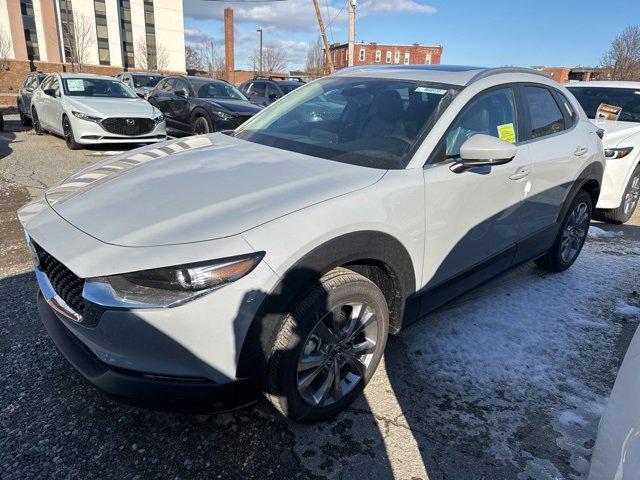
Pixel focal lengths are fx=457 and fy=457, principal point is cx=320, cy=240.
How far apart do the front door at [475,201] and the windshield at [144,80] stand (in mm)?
14567

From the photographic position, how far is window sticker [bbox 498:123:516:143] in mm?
3093

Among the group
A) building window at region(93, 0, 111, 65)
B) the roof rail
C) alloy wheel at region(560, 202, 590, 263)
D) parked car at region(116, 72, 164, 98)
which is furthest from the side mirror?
building window at region(93, 0, 111, 65)

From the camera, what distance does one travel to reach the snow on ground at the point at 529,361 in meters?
2.33

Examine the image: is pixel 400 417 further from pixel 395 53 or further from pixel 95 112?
pixel 395 53

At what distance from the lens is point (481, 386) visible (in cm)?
269

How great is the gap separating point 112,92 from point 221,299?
1020 cm

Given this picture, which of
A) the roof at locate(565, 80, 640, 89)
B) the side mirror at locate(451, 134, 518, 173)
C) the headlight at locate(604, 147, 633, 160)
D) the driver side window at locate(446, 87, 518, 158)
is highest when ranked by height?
the roof at locate(565, 80, 640, 89)

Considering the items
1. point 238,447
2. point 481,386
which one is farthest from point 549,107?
point 238,447

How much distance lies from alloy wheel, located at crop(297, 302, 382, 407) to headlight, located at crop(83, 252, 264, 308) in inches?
21.6

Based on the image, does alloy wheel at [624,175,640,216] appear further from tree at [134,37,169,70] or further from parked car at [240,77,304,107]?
tree at [134,37,169,70]

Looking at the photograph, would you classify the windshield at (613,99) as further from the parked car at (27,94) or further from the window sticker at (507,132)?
the parked car at (27,94)

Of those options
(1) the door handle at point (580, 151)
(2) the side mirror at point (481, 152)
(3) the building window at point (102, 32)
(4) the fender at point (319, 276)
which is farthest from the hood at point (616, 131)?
(3) the building window at point (102, 32)

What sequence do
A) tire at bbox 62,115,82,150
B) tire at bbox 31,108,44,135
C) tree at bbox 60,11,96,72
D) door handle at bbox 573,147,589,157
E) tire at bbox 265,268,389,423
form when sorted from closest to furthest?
tire at bbox 265,268,389,423 < door handle at bbox 573,147,589,157 < tire at bbox 62,115,82,150 < tire at bbox 31,108,44,135 < tree at bbox 60,11,96,72

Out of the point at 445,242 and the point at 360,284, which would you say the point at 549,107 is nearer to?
the point at 445,242
